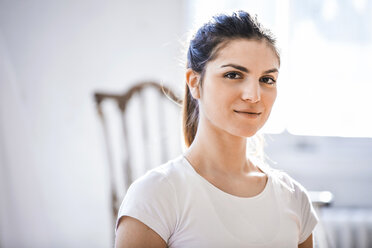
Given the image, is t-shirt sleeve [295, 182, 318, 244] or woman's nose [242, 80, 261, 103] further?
t-shirt sleeve [295, 182, 318, 244]

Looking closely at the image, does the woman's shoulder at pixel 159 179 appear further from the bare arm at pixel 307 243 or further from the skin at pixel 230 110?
the bare arm at pixel 307 243

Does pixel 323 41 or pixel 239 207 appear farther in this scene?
pixel 323 41

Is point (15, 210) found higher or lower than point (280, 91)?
lower

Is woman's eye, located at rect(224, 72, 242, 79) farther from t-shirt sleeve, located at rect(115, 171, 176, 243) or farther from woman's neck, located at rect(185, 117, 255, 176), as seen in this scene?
t-shirt sleeve, located at rect(115, 171, 176, 243)

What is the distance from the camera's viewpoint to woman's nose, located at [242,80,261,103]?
0.78 metres

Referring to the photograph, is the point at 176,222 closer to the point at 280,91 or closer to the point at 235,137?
the point at 235,137

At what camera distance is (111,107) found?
210 centimetres

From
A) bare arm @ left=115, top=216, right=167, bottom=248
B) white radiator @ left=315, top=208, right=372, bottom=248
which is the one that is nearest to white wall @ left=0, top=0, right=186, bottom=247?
white radiator @ left=315, top=208, right=372, bottom=248

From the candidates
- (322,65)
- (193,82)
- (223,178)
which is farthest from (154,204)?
(322,65)

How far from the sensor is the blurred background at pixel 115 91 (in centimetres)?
203

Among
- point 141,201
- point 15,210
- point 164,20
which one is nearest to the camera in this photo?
point 141,201

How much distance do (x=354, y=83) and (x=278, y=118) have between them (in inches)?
15.2

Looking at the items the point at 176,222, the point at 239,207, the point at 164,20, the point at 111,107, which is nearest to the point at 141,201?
the point at 176,222

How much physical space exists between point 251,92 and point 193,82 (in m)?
0.14
